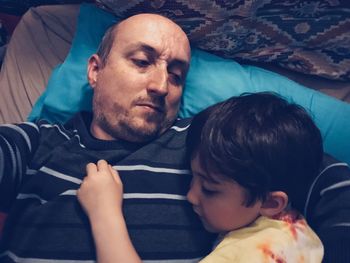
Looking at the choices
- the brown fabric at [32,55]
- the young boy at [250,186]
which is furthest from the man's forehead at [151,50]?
the brown fabric at [32,55]

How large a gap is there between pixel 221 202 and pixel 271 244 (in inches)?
5.3

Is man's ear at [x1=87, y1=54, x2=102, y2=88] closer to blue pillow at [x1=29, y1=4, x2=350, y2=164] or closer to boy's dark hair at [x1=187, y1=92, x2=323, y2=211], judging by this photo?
blue pillow at [x1=29, y1=4, x2=350, y2=164]

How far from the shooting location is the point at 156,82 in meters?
1.08

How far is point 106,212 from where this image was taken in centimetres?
91

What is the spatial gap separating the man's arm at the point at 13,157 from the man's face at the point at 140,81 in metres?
0.20

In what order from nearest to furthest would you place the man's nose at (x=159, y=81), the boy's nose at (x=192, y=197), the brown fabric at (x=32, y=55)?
1. the boy's nose at (x=192, y=197)
2. the man's nose at (x=159, y=81)
3. the brown fabric at (x=32, y=55)

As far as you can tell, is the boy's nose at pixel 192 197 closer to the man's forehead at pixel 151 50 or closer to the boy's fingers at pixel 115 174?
the boy's fingers at pixel 115 174

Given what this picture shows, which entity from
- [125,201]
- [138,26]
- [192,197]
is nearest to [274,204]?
[192,197]

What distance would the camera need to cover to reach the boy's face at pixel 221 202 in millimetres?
855

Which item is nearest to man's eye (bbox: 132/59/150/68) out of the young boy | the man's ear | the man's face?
the man's face

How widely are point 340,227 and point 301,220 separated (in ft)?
0.30

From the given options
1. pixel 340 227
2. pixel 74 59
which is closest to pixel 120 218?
pixel 340 227

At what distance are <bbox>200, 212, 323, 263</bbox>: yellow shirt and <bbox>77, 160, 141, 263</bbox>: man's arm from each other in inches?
7.1

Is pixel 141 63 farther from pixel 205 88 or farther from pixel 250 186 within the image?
pixel 250 186
